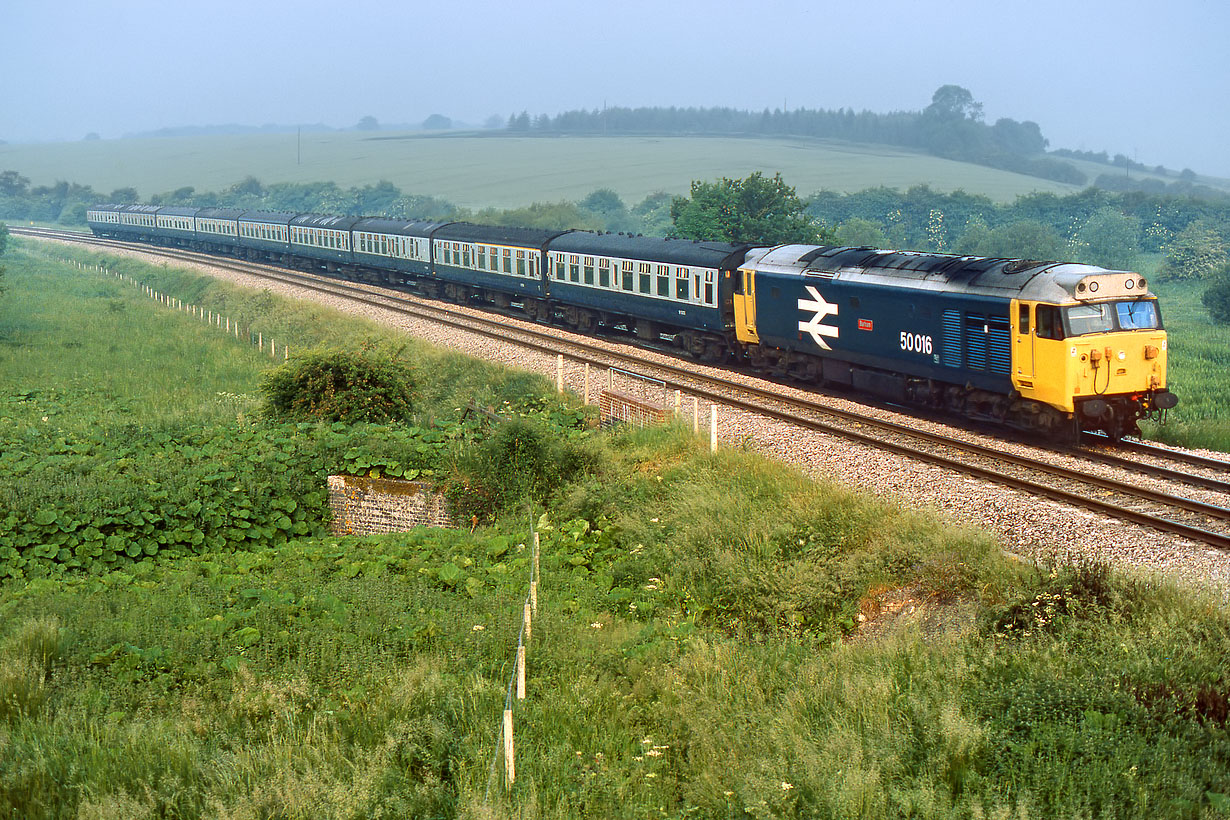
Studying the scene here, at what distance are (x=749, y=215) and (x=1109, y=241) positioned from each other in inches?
1775

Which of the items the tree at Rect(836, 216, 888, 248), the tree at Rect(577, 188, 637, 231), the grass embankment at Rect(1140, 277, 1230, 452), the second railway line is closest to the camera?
the second railway line

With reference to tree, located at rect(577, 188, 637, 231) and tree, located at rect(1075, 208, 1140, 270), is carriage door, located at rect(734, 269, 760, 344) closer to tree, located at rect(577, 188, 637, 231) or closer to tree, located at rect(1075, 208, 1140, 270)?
tree, located at rect(1075, 208, 1140, 270)

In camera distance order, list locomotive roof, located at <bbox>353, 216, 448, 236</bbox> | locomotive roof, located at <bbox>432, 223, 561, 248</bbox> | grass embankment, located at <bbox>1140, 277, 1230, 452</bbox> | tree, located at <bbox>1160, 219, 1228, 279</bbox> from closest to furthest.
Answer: grass embankment, located at <bbox>1140, 277, 1230, 452</bbox> → locomotive roof, located at <bbox>432, 223, 561, 248</bbox> → locomotive roof, located at <bbox>353, 216, 448, 236</bbox> → tree, located at <bbox>1160, 219, 1228, 279</bbox>

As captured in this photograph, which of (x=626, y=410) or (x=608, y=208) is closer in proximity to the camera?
(x=626, y=410)

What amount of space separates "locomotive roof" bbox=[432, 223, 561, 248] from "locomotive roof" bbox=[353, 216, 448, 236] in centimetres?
144

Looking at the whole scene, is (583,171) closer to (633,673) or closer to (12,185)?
(12,185)

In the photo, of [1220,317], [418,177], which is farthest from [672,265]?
[418,177]

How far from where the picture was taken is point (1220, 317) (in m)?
53.9

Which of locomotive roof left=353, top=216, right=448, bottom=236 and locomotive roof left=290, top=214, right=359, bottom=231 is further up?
locomotive roof left=290, top=214, right=359, bottom=231

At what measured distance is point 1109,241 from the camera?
288 ft

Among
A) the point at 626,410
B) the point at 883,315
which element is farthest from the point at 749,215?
the point at 626,410

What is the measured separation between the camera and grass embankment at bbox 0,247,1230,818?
742 centimetres

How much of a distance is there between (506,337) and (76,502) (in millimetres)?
17940

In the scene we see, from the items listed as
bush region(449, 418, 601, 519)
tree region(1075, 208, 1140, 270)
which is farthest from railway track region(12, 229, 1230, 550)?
tree region(1075, 208, 1140, 270)
